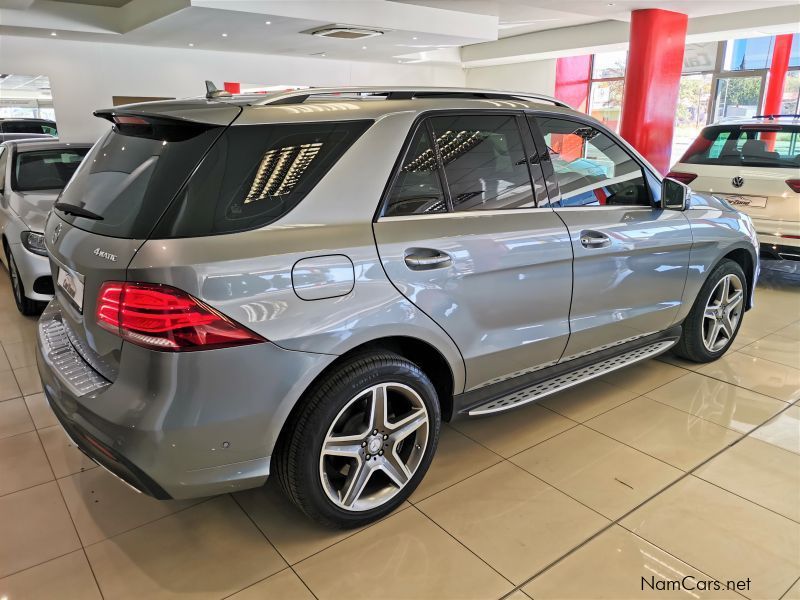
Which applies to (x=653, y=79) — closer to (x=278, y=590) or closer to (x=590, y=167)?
(x=590, y=167)

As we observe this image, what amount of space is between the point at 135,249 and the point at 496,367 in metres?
1.45

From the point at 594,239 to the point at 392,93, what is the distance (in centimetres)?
111

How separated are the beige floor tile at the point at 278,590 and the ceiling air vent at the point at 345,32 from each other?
9.41 metres

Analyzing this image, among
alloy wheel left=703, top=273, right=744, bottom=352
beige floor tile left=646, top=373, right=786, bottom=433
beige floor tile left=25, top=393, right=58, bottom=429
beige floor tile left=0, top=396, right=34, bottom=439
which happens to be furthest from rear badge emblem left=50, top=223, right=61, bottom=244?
alloy wheel left=703, top=273, right=744, bottom=352

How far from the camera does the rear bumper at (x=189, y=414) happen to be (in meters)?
1.69

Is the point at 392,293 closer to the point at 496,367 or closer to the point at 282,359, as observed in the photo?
the point at 282,359

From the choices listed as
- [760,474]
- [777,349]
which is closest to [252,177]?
[760,474]

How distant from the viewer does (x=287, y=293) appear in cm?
179

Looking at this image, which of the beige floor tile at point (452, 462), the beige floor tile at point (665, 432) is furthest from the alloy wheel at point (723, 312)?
the beige floor tile at point (452, 462)

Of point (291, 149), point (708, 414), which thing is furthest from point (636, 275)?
point (291, 149)

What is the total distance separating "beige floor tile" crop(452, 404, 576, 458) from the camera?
281 cm

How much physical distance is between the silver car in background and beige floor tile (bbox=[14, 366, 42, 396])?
80 centimetres

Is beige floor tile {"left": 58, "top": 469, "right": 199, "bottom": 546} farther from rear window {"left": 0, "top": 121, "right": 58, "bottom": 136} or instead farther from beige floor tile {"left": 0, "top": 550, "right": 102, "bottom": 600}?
rear window {"left": 0, "top": 121, "right": 58, "bottom": 136}

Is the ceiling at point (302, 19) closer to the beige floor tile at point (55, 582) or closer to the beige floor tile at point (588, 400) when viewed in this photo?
the beige floor tile at point (588, 400)
